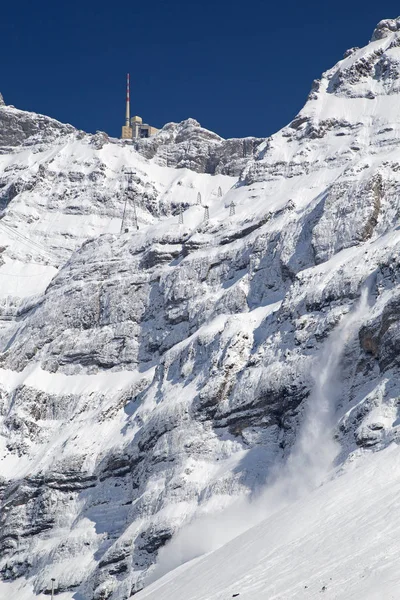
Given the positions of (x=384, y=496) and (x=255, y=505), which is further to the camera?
(x=255, y=505)

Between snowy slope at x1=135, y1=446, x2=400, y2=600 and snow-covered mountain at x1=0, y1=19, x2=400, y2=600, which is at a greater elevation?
snow-covered mountain at x1=0, y1=19, x2=400, y2=600

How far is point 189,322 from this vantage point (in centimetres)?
17325

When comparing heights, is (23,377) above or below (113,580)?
above

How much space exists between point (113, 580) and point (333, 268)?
43.1 metres

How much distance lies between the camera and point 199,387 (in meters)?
152

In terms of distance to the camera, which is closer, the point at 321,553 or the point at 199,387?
the point at 321,553

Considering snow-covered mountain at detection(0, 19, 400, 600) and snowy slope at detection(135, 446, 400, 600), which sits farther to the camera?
snow-covered mountain at detection(0, 19, 400, 600)

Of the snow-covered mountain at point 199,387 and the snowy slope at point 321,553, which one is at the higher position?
the snow-covered mountain at point 199,387

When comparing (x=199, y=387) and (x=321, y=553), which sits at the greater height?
(x=199, y=387)

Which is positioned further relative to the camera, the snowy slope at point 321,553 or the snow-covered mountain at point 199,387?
the snow-covered mountain at point 199,387

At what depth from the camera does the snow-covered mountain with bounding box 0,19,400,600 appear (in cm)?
13212

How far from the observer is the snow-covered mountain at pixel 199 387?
433 feet

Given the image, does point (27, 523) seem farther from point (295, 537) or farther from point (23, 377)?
point (295, 537)

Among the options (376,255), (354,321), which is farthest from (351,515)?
(376,255)
